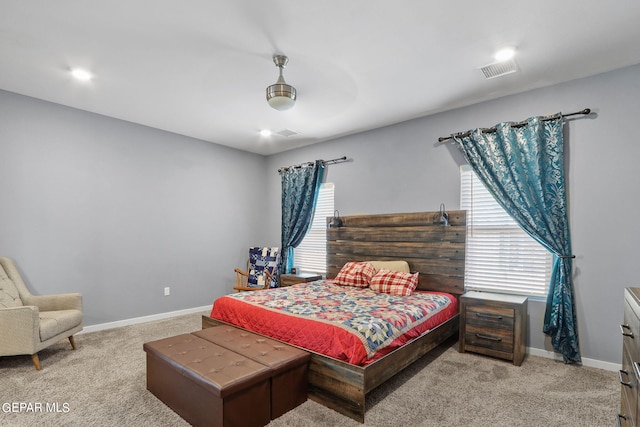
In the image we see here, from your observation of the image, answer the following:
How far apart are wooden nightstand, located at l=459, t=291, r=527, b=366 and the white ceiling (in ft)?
7.20

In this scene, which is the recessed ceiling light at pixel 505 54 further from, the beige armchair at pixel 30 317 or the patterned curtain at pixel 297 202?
the beige armchair at pixel 30 317

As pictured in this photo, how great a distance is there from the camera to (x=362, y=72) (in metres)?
3.12

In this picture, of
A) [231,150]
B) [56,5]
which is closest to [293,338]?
[56,5]

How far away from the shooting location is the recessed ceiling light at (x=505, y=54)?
271 centimetres

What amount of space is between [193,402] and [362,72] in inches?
119

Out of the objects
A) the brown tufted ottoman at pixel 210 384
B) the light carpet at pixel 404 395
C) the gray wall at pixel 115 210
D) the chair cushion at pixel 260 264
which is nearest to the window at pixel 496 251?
the light carpet at pixel 404 395

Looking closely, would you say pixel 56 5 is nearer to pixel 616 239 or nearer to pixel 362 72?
pixel 362 72

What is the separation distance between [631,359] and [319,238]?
13.9 ft

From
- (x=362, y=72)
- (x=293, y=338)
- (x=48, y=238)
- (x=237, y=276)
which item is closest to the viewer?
(x=293, y=338)

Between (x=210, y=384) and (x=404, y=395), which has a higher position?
(x=210, y=384)

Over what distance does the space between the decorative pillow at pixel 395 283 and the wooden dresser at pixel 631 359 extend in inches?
81.4

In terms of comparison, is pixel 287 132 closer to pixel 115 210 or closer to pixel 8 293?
pixel 115 210

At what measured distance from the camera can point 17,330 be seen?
2.85 metres

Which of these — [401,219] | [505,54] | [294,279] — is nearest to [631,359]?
[505,54]
